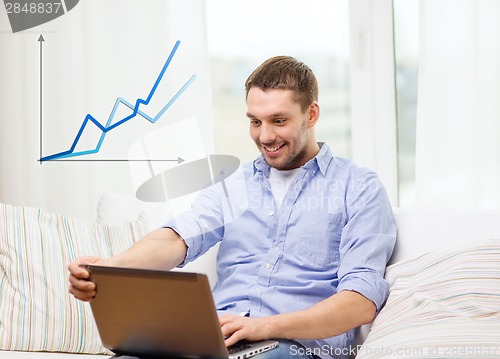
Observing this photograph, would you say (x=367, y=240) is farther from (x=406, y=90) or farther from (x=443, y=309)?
(x=406, y=90)

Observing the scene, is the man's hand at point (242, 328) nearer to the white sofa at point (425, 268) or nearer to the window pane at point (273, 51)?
the white sofa at point (425, 268)

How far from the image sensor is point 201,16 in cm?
291

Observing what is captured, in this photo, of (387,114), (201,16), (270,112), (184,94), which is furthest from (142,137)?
(270,112)

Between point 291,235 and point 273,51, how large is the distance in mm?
1215

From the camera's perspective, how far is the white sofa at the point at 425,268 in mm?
1518

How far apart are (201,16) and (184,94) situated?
302 mm

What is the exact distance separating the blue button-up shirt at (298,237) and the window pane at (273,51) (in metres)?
0.94

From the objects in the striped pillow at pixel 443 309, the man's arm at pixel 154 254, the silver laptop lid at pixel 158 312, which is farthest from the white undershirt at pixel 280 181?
the silver laptop lid at pixel 158 312

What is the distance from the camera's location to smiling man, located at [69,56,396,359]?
1.74 m

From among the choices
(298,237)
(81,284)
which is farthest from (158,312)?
(298,237)

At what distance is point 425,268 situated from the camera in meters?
1.75

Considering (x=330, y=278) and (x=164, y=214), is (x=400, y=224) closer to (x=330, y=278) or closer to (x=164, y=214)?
(x=330, y=278)

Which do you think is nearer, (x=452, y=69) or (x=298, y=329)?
(x=298, y=329)

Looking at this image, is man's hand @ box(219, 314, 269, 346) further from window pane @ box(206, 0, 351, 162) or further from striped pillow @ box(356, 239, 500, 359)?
window pane @ box(206, 0, 351, 162)
